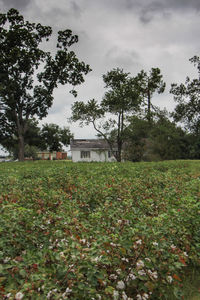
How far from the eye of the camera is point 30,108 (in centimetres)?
3188

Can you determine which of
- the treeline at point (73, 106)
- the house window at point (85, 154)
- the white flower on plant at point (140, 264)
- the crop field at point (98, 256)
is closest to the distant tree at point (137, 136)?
the treeline at point (73, 106)

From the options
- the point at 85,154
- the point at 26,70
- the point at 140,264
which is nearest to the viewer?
the point at 140,264

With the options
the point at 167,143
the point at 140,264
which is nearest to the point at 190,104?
the point at 167,143

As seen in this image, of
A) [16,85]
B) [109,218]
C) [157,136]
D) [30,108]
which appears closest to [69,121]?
[30,108]

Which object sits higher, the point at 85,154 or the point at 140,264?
the point at 85,154

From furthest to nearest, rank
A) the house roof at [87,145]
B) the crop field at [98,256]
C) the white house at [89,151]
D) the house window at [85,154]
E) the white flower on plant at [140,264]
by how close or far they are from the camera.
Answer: the house window at [85,154] → the house roof at [87,145] → the white house at [89,151] → the white flower on plant at [140,264] → the crop field at [98,256]

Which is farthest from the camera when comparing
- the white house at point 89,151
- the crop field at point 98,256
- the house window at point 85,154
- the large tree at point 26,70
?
the house window at point 85,154

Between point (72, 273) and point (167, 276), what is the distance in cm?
125

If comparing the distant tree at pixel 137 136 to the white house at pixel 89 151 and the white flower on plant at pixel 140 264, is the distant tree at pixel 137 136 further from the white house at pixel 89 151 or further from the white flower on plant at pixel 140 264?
the white flower on plant at pixel 140 264

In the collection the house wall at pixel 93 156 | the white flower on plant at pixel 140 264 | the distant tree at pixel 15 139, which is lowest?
the white flower on plant at pixel 140 264

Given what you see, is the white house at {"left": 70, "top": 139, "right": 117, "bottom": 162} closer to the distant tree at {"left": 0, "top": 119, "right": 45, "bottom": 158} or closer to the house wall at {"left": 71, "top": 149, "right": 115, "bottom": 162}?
the house wall at {"left": 71, "top": 149, "right": 115, "bottom": 162}

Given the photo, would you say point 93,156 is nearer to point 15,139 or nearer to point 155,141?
point 155,141

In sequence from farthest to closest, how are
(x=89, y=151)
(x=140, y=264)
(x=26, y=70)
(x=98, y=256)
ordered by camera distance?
(x=89, y=151)
(x=26, y=70)
(x=140, y=264)
(x=98, y=256)

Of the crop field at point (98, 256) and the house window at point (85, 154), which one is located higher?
the house window at point (85, 154)
